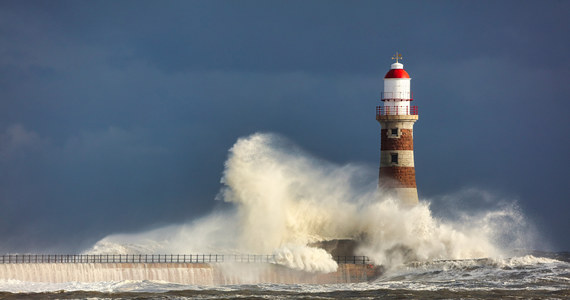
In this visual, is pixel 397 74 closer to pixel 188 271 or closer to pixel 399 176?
pixel 399 176

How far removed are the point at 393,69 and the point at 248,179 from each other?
8.93 m

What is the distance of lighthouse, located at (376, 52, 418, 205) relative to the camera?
5038 cm

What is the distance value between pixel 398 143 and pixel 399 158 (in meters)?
0.71

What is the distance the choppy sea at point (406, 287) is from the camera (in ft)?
137

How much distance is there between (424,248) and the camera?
51.9 meters

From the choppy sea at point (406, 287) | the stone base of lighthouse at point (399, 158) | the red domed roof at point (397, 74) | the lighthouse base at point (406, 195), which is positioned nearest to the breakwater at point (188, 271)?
the choppy sea at point (406, 287)

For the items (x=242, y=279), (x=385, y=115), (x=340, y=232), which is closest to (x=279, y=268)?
→ (x=242, y=279)

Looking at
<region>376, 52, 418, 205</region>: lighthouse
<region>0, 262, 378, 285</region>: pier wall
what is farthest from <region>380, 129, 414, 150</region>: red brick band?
<region>0, 262, 378, 285</region>: pier wall

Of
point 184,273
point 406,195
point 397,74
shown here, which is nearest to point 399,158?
point 406,195

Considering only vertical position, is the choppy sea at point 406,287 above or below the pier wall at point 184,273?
below

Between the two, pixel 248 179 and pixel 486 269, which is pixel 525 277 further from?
pixel 248 179

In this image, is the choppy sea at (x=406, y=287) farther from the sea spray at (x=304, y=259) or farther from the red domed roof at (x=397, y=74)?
the red domed roof at (x=397, y=74)

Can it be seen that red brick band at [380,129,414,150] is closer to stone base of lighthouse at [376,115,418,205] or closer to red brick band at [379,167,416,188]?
stone base of lighthouse at [376,115,418,205]

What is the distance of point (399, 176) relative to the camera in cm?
5034
